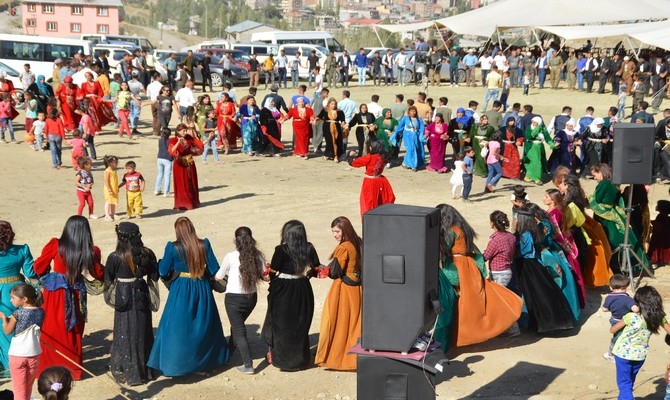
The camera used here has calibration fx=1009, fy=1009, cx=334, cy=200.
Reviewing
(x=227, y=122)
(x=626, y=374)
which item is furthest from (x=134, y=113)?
(x=626, y=374)

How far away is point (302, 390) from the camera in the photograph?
8.86m

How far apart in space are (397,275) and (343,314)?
2.64m

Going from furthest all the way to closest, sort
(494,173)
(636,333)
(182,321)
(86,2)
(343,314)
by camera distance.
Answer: (86,2), (494,173), (343,314), (182,321), (636,333)

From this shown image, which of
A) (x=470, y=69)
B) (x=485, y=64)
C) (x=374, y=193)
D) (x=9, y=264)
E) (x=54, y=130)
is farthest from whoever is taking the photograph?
(x=470, y=69)

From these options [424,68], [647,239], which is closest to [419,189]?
[647,239]

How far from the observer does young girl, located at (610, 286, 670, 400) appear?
7.89 meters

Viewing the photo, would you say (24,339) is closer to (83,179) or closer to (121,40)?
(83,179)

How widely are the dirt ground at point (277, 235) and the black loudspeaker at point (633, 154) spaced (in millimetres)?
1490

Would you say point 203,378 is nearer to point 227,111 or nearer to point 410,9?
point 227,111

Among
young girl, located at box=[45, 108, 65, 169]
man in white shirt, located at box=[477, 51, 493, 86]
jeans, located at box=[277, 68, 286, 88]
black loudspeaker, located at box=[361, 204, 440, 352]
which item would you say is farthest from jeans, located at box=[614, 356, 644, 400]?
man in white shirt, located at box=[477, 51, 493, 86]

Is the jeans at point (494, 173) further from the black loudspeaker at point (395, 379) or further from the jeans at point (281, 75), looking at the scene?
the jeans at point (281, 75)

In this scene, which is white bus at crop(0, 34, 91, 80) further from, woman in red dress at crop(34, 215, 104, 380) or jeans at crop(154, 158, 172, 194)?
woman in red dress at crop(34, 215, 104, 380)

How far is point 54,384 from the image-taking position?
6.02 m

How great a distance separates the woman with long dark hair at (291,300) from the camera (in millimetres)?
8898
